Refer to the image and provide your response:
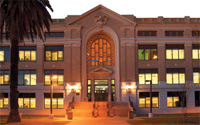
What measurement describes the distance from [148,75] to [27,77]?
20.2 meters

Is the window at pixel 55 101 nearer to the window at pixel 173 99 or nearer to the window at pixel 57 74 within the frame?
the window at pixel 57 74

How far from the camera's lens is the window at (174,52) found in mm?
45656

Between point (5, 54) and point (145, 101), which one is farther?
point (5, 54)

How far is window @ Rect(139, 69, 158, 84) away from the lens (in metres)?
45.2

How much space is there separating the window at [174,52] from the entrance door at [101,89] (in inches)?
454

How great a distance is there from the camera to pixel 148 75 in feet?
149

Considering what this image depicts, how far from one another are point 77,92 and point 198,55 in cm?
2118

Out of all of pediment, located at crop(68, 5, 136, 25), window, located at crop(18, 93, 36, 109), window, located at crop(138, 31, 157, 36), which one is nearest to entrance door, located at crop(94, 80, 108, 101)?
window, located at crop(138, 31, 157, 36)

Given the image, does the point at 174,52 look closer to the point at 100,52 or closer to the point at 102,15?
the point at 100,52

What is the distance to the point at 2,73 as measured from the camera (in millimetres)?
45656

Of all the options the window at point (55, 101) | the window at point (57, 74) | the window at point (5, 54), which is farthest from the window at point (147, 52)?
the window at point (5, 54)

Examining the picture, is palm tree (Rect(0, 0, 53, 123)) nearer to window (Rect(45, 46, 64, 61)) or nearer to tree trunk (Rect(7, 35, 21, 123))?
tree trunk (Rect(7, 35, 21, 123))

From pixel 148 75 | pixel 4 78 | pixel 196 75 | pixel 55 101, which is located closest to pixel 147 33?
pixel 148 75

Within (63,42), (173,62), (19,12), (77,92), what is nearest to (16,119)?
(19,12)
